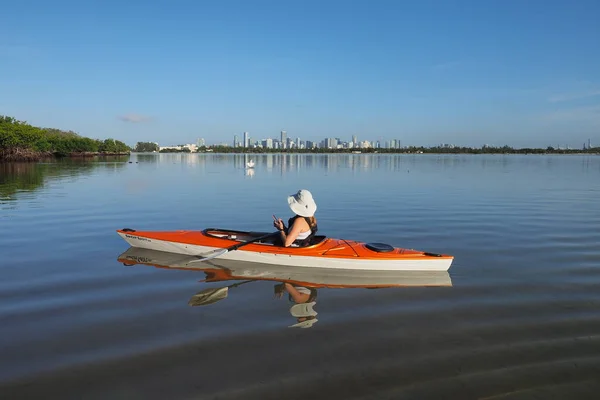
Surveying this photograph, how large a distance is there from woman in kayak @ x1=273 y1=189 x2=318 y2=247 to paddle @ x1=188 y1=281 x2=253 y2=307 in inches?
62.9

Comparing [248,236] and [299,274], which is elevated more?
[248,236]

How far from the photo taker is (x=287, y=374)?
4.38 meters

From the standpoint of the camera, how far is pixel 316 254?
26.7 ft

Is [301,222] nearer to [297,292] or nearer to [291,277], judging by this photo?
[291,277]

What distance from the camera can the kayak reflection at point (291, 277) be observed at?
684 centimetres

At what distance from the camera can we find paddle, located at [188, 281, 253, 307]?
6551mm

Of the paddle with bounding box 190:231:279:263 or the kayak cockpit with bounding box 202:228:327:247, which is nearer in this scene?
the paddle with bounding box 190:231:279:263

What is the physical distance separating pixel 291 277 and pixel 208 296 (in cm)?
168

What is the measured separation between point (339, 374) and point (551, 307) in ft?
12.1

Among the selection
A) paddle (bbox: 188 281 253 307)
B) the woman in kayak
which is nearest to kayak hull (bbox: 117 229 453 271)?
the woman in kayak

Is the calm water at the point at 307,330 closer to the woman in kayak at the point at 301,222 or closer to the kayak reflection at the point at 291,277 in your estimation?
the kayak reflection at the point at 291,277

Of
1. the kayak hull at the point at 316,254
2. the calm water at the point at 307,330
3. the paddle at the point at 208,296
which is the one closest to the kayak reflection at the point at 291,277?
the paddle at the point at 208,296

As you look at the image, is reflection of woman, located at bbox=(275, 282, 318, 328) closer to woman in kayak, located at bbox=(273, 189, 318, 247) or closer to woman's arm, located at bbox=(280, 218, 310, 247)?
woman's arm, located at bbox=(280, 218, 310, 247)

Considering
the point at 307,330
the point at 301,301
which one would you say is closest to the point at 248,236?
the point at 301,301
